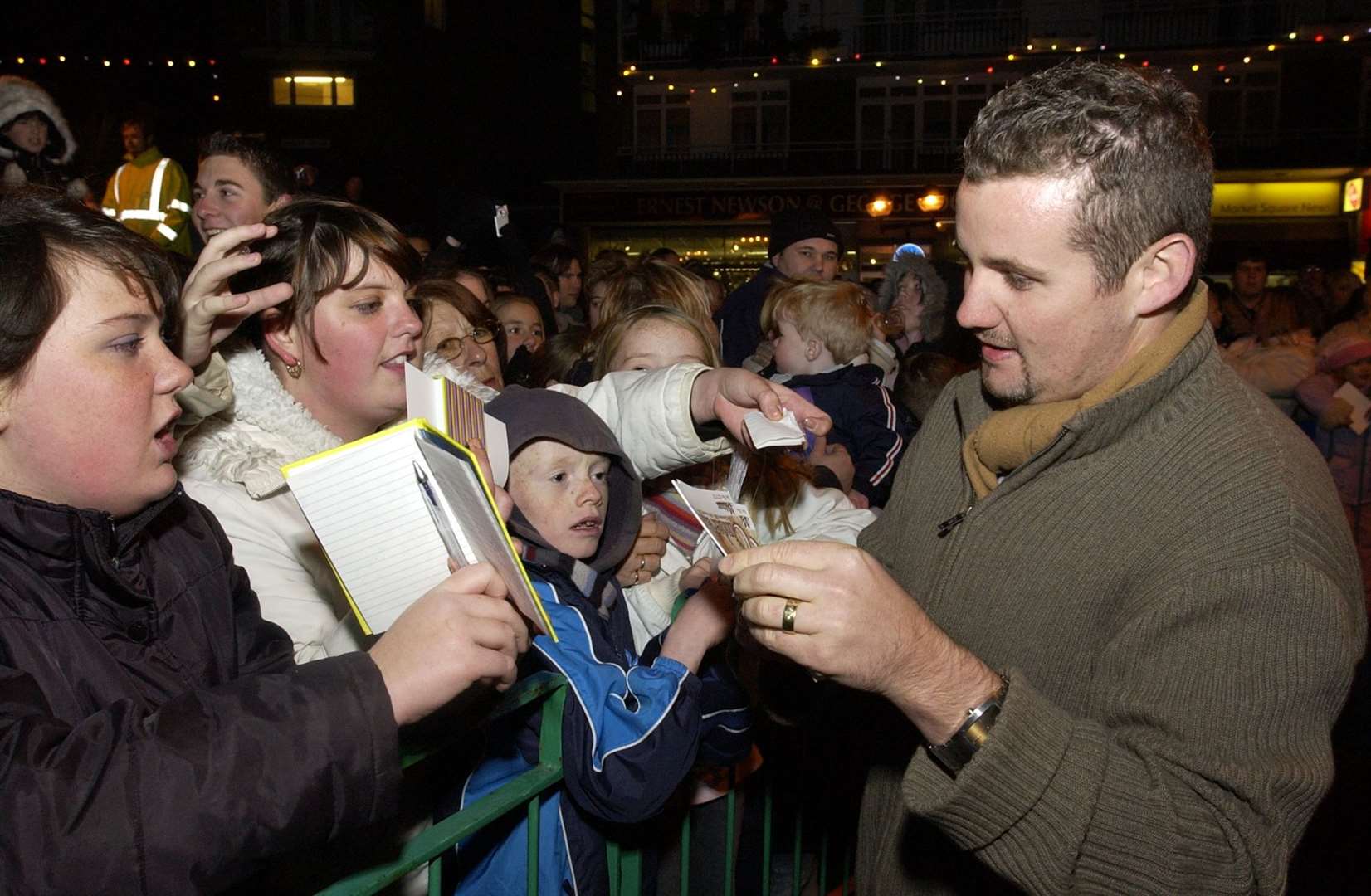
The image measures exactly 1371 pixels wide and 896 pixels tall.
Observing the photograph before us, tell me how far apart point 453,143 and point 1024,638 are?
29.2m

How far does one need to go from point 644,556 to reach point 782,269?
14.6 ft

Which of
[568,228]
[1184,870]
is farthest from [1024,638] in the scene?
[568,228]

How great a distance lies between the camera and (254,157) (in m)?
4.93

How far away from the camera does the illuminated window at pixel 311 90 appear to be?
28.9m

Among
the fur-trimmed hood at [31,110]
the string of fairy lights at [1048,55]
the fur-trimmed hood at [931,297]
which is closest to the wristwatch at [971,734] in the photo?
the fur-trimmed hood at [931,297]

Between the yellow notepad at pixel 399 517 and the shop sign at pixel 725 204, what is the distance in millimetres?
26445

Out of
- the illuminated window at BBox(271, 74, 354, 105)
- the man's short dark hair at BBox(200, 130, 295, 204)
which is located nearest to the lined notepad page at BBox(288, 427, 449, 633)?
the man's short dark hair at BBox(200, 130, 295, 204)

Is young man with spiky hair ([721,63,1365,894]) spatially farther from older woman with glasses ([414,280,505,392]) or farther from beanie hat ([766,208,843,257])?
beanie hat ([766,208,843,257])

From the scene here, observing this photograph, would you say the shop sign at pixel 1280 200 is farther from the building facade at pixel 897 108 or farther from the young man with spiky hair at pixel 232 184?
the young man with spiky hair at pixel 232 184

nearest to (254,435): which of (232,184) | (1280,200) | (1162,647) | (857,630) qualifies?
(857,630)

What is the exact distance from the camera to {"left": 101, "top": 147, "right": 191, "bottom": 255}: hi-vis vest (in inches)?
295

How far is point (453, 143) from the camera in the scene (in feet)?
94.2

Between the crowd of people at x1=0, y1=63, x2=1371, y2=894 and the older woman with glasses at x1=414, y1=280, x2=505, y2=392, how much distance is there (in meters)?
1.46

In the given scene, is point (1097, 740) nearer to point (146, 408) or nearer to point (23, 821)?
point (23, 821)
